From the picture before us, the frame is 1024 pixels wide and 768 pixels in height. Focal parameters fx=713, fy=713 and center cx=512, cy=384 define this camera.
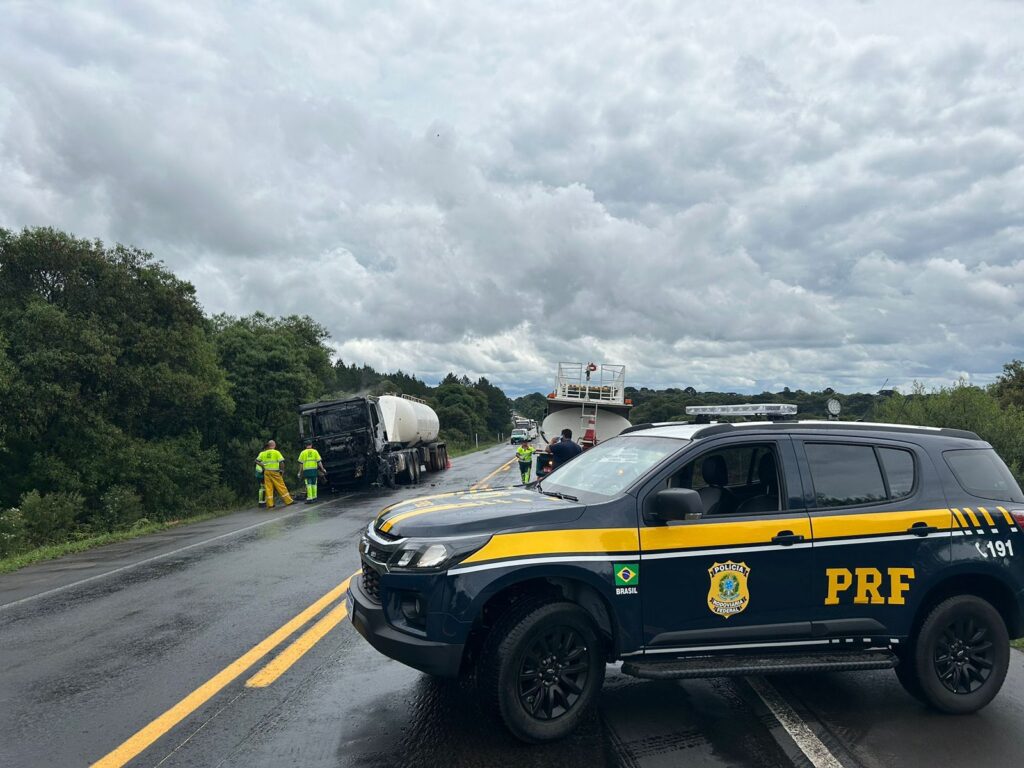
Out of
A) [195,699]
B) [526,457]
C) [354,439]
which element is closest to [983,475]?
[195,699]

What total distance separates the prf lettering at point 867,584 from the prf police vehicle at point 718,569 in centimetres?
1

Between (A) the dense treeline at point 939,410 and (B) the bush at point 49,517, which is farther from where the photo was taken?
(A) the dense treeline at point 939,410

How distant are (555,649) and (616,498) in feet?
3.16

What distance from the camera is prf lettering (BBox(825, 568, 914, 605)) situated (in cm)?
457

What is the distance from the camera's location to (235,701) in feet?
15.0

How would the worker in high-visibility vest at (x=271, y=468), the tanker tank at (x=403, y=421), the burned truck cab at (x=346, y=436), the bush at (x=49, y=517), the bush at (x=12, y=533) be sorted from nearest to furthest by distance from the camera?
the bush at (x=12, y=533) < the bush at (x=49, y=517) < the worker in high-visibility vest at (x=271, y=468) < the burned truck cab at (x=346, y=436) < the tanker tank at (x=403, y=421)

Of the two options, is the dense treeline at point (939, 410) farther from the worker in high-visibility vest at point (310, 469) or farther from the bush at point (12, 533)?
the bush at point (12, 533)

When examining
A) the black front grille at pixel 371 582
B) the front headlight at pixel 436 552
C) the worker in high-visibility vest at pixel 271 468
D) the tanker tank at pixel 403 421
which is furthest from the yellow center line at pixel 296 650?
the tanker tank at pixel 403 421

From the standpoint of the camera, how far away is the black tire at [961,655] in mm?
4676

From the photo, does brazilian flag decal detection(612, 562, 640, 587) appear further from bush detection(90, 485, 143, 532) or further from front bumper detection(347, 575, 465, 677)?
bush detection(90, 485, 143, 532)

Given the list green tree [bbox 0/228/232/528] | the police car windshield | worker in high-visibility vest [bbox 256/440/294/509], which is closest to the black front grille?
the police car windshield

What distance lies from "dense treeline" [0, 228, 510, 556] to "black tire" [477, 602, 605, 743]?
45.1 ft

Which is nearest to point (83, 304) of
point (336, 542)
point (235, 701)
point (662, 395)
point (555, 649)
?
point (336, 542)

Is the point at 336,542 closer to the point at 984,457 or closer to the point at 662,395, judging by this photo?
the point at 984,457
